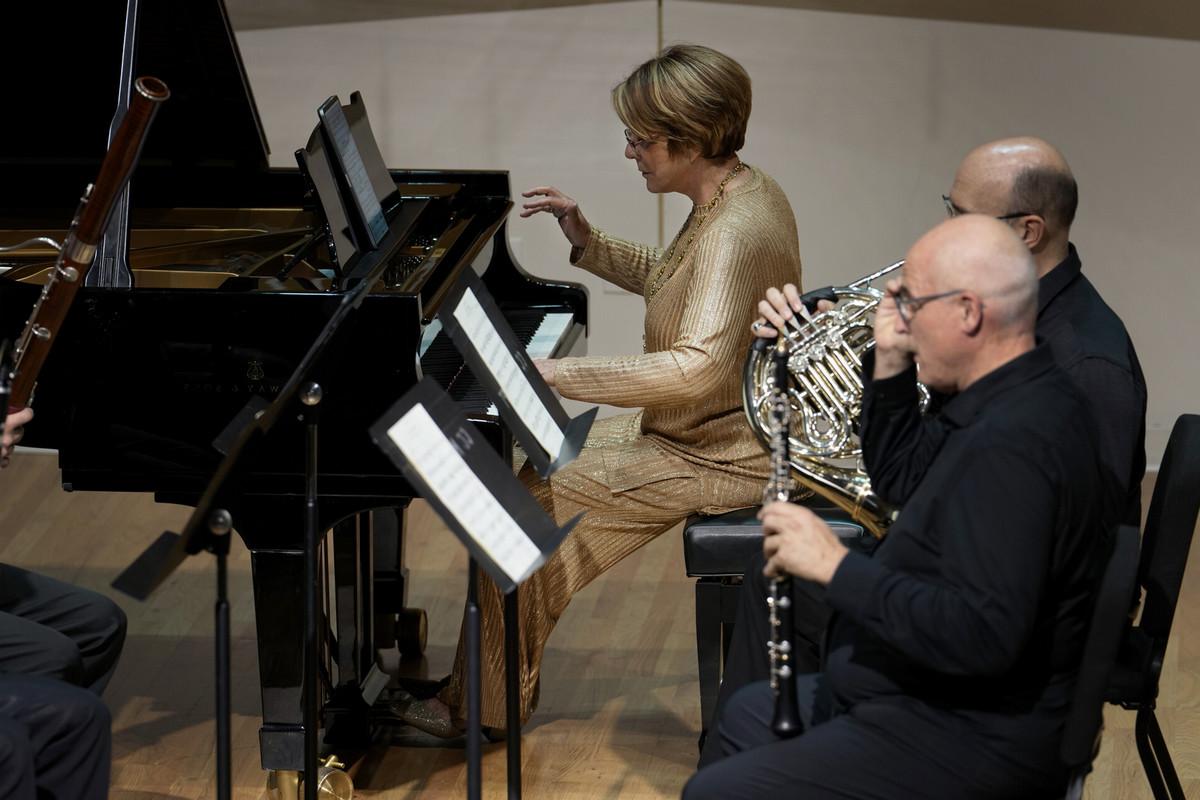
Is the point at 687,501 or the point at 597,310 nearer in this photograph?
the point at 687,501

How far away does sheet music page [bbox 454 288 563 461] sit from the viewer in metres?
2.47

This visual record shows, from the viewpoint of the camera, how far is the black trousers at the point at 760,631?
107 inches

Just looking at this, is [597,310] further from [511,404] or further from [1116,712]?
[511,404]

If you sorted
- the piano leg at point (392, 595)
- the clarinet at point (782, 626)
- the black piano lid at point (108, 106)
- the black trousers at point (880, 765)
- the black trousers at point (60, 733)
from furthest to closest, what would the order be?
the piano leg at point (392, 595)
the black piano lid at point (108, 106)
the black trousers at point (60, 733)
the clarinet at point (782, 626)
the black trousers at point (880, 765)

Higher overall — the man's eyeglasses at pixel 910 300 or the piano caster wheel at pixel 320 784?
the man's eyeglasses at pixel 910 300

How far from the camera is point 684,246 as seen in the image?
3.29 m

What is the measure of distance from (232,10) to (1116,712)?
370 centimetres

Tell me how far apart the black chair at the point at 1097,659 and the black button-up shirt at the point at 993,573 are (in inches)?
1.4

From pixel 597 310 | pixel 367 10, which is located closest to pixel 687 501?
pixel 597 310

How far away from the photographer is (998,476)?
6.73 ft

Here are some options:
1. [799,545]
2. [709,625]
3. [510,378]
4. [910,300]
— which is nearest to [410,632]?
[709,625]

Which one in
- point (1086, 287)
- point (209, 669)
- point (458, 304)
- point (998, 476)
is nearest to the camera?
point (998, 476)

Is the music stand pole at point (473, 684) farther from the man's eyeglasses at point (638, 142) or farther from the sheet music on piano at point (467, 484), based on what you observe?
the man's eyeglasses at point (638, 142)

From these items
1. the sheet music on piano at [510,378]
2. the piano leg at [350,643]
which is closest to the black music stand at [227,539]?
the sheet music on piano at [510,378]
